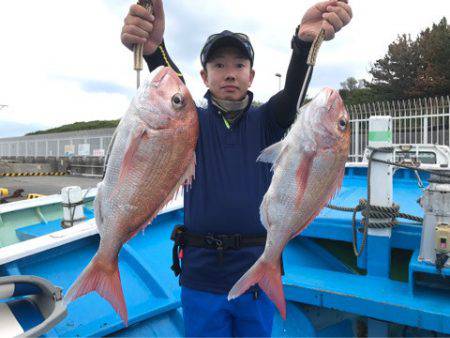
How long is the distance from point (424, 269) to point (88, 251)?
133 inches

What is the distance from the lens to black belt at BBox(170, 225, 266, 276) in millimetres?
2256

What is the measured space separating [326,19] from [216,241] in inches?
56.2

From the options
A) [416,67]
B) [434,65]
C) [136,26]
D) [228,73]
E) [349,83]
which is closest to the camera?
[136,26]

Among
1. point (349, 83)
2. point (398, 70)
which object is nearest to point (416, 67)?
point (398, 70)

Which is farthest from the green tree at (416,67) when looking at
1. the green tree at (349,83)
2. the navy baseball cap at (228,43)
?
the navy baseball cap at (228,43)

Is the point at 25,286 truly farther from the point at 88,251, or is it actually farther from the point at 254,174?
the point at 254,174

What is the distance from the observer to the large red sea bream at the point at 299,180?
6.33ft

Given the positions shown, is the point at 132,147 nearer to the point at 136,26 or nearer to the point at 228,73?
the point at 136,26

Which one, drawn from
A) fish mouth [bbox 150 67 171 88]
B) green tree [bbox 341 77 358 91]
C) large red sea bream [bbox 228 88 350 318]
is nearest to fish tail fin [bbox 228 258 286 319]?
large red sea bream [bbox 228 88 350 318]

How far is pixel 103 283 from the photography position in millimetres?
1721

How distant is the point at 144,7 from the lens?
6.26 feet

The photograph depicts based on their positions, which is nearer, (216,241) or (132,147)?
(132,147)

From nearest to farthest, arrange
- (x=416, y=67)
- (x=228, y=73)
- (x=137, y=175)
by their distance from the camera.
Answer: (x=137, y=175) < (x=228, y=73) < (x=416, y=67)

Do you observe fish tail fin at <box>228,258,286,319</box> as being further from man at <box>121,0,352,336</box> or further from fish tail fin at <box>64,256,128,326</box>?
fish tail fin at <box>64,256,128,326</box>
